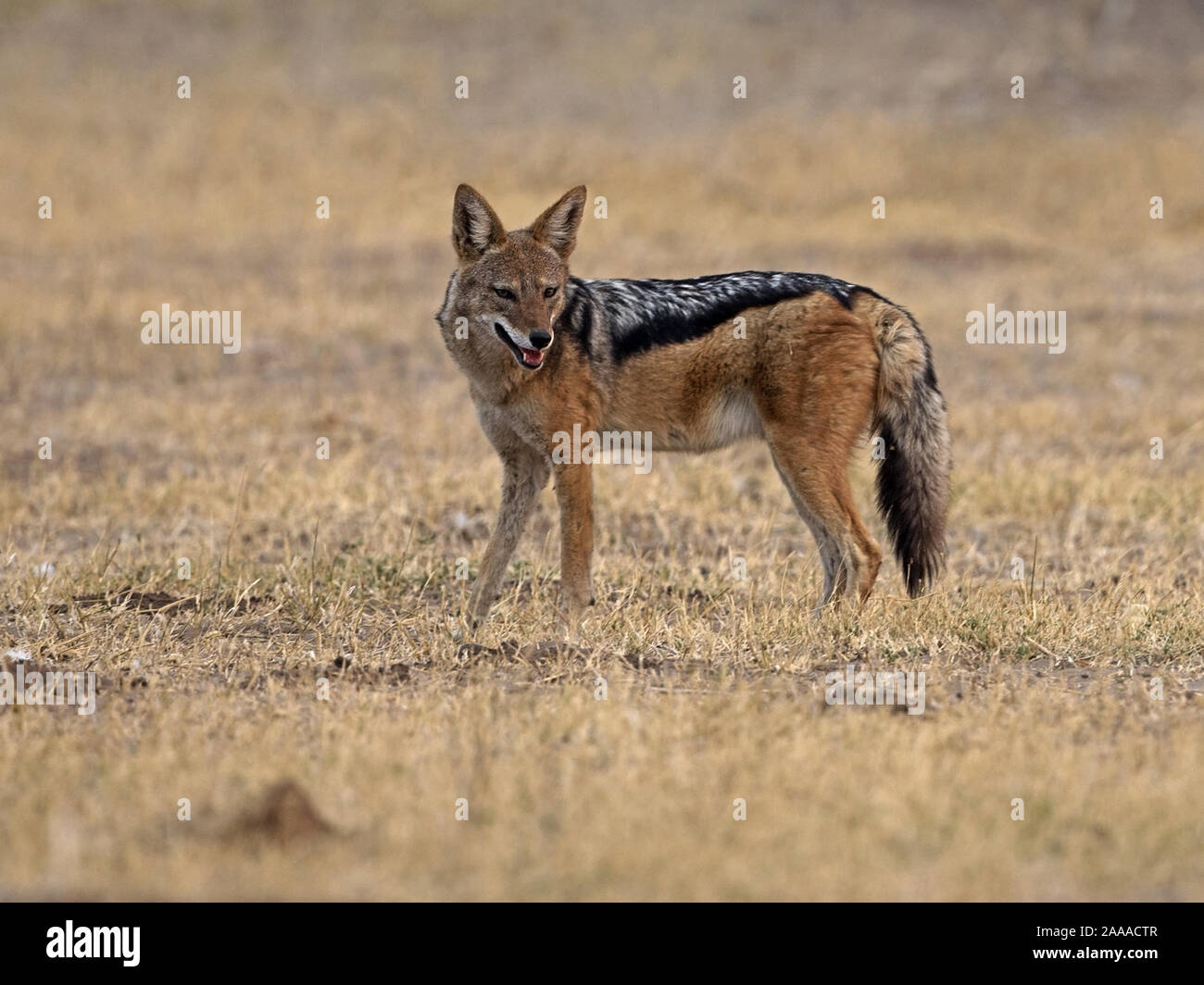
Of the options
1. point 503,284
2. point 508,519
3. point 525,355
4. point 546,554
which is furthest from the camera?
point 546,554

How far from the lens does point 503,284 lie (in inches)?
263

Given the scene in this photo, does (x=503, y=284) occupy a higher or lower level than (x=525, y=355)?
higher

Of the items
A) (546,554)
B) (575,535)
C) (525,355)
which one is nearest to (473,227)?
(525,355)

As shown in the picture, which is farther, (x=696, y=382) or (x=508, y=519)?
(x=508, y=519)

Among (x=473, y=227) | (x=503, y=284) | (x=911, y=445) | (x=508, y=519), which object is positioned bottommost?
(x=508, y=519)

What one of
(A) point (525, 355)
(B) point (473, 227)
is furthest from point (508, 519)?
(B) point (473, 227)

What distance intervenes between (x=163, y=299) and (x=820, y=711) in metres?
12.7

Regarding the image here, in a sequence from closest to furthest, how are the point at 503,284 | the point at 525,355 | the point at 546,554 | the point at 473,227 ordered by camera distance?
the point at 525,355
the point at 503,284
the point at 473,227
the point at 546,554

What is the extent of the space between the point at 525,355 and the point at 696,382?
87cm

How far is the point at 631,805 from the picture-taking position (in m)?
4.30

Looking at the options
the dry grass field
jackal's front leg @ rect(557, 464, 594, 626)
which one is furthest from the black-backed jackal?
the dry grass field

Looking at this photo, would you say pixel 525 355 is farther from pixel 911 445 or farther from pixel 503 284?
pixel 911 445

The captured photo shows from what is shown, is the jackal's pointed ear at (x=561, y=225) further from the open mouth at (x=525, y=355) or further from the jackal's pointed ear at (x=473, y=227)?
the open mouth at (x=525, y=355)

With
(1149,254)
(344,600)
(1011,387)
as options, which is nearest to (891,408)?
(344,600)
